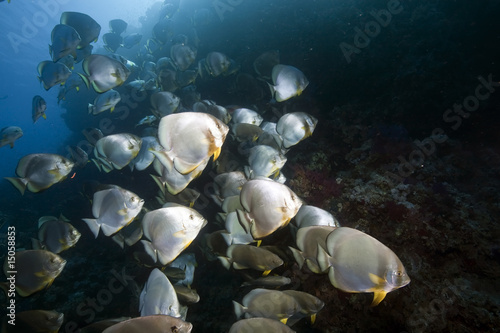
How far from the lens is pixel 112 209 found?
303 cm

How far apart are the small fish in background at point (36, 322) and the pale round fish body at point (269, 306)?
214 centimetres

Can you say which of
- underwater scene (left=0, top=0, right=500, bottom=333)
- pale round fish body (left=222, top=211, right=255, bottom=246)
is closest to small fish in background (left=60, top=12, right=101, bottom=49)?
underwater scene (left=0, top=0, right=500, bottom=333)

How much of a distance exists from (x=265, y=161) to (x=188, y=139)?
5.29ft

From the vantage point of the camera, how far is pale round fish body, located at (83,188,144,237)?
3029 mm

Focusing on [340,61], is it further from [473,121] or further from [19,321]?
[19,321]

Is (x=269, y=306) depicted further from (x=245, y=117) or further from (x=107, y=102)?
(x=107, y=102)

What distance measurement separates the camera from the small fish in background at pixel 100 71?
4105 millimetres

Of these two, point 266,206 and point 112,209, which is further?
point 112,209

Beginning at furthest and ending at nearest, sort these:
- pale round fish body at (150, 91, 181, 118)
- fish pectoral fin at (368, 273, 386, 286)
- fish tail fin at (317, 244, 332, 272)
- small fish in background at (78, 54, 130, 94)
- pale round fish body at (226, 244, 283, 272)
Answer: pale round fish body at (150, 91, 181, 118) → small fish in background at (78, 54, 130, 94) → pale round fish body at (226, 244, 283, 272) → fish tail fin at (317, 244, 332, 272) → fish pectoral fin at (368, 273, 386, 286)

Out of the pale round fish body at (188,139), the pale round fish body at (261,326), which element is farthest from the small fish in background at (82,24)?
the pale round fish body at (261,326)

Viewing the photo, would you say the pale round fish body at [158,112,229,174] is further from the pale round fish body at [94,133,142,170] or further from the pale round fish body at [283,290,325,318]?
the pale round fish body at [94,133,142,170]

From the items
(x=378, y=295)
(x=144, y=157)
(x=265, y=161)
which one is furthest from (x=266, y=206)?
(x=144, y=157)

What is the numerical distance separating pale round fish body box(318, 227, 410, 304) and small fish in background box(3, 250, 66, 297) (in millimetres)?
3316

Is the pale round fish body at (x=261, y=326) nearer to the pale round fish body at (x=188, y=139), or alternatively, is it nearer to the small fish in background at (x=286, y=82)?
the pale round fish body at (x=188, y=139)
